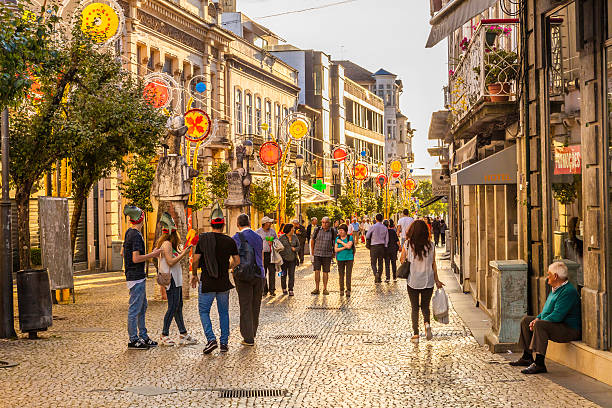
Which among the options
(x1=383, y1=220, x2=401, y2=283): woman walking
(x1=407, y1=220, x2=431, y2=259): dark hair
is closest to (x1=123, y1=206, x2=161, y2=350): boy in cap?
(x1=407, y1=220, x2=431, y2=259): dark hair

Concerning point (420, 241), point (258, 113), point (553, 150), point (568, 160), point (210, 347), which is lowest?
point (210, 347)

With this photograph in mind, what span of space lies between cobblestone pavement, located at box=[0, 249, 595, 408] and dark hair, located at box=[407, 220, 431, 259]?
4.06ft

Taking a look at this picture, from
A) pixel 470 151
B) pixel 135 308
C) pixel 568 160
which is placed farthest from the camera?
pixel 470 151

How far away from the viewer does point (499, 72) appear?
1441 centimetres

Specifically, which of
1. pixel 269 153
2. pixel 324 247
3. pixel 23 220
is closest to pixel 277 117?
pixel 269 153

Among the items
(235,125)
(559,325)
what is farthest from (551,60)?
(235,125)

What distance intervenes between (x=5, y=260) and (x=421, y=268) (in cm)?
581

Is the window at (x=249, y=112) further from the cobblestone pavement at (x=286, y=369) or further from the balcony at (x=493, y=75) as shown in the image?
the balcony at (x=493, y=75)

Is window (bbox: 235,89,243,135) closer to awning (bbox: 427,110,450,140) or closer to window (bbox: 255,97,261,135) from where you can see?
window (bbox: 255,97,261,135)

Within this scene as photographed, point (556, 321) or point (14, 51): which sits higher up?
point (14, 51)

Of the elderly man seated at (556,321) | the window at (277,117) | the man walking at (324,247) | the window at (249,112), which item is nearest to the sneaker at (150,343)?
the elderly man seated at (556,321)

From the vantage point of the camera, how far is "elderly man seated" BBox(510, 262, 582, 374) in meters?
10.3

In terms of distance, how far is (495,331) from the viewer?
40.1ft

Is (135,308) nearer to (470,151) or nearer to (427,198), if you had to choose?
(470,151)
